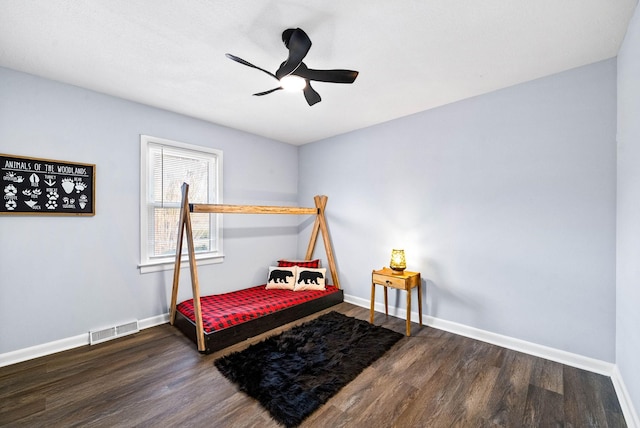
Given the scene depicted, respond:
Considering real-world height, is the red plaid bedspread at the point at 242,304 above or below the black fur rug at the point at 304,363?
above

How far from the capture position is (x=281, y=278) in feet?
12.6

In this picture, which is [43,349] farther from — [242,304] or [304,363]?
[304,363]

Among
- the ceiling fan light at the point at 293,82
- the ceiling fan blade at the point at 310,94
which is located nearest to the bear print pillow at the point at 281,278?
the ceiling fan blade at the point at 310,94

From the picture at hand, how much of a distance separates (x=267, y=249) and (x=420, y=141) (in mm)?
2646

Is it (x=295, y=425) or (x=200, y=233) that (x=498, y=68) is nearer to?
(x=295, y=425)

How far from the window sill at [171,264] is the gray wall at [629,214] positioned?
3.77 m

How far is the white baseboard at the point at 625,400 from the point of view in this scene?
1.58m

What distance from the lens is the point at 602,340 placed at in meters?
2.13

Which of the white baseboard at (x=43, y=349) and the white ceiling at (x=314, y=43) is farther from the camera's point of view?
the white baseboard at (x=43, y=349)

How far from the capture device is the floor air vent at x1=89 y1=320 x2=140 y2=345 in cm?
258

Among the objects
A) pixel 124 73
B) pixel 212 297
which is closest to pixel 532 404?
pixel 212 297

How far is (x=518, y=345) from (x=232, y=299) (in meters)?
3.05

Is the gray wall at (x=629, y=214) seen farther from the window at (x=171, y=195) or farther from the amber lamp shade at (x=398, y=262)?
the window at (x=171, y=195)

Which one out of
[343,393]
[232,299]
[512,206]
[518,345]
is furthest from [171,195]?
[518,345]
